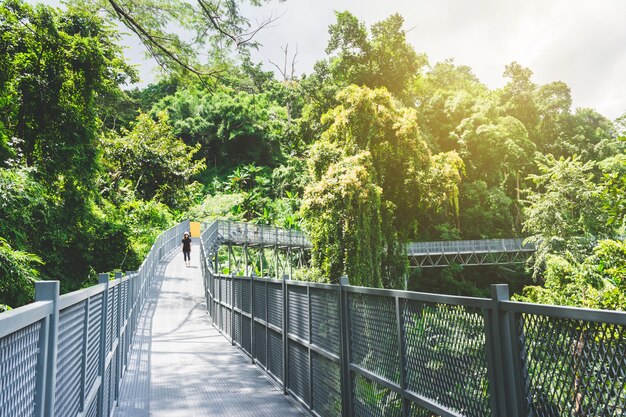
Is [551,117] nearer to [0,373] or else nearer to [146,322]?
[146,322]

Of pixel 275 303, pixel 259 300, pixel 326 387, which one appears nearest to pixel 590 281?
pixel 259 300

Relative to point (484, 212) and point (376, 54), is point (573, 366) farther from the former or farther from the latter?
point (484, 212)

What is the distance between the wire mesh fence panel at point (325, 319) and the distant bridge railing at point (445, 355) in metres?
0.01

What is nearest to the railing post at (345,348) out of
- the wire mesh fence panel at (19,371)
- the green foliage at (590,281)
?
the wire mesh fence panel at (19,371)

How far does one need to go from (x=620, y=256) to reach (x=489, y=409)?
46.5 feet

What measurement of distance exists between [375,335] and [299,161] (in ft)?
137

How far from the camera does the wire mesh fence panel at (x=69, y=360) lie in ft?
8.15

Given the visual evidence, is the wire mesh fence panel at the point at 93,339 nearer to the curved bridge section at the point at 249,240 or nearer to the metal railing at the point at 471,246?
the curved bridge section at the point at 249,240

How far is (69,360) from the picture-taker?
111 inches

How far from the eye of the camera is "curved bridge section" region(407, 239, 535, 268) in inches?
1816

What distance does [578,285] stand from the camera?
1975 cm

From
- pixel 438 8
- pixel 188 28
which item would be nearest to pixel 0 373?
pixel 188 28

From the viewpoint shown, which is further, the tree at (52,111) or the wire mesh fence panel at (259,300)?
the tree at (52,111)

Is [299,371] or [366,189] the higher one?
[366,189]
